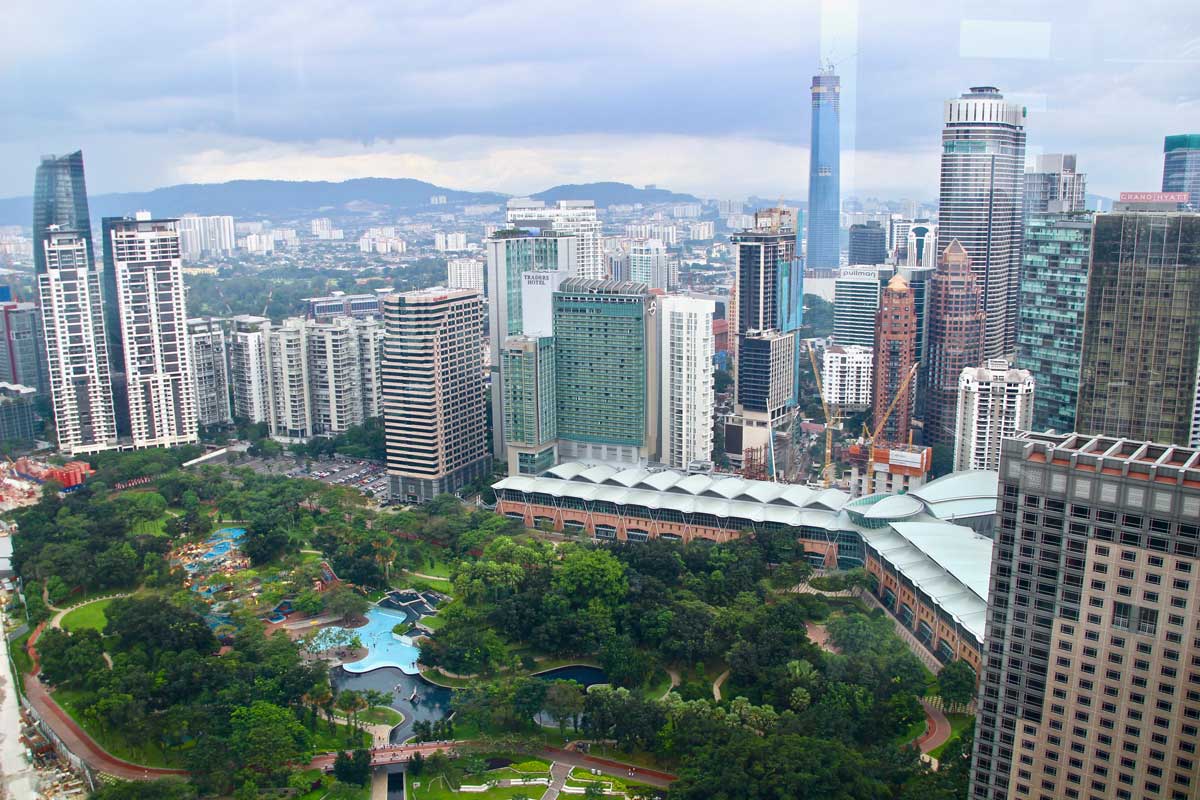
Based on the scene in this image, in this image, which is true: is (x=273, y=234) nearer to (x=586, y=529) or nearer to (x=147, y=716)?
(x=586, y=529)

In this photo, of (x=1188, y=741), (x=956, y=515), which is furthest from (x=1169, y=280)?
(x=1188, y=741)

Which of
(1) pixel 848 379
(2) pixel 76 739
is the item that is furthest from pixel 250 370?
(1) pixel 848 379

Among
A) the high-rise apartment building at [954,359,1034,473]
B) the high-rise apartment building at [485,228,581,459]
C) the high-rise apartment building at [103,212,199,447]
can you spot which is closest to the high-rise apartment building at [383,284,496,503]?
the high-rise apartment building at [485,228,581,459]

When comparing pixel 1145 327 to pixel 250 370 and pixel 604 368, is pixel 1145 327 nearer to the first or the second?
pixel 604 368

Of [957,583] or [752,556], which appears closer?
[957,583]

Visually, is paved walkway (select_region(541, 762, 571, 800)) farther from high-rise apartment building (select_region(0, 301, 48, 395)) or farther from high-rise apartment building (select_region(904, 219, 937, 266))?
high-rise apartment building (select_region(0, 301, 48, 395))
